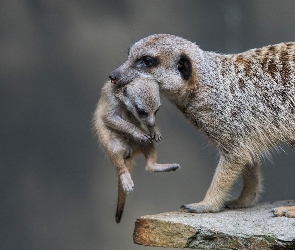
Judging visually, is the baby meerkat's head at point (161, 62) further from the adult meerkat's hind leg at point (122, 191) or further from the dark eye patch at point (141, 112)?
the adult meerkat's hind leg at point (122, 191)

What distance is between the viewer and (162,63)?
417 cm

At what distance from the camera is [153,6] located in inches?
215

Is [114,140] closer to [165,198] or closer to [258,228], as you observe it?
[258,228]

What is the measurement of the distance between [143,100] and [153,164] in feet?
1.37

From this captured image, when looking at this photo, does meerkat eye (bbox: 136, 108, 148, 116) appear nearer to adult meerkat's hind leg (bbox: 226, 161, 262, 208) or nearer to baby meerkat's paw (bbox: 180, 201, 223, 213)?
baby meerkat's paw (bbox: 180, 201, 223, 213)

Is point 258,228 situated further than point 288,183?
No

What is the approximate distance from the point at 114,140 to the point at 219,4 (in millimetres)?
1820

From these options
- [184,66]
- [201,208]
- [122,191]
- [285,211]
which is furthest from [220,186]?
[184,66]

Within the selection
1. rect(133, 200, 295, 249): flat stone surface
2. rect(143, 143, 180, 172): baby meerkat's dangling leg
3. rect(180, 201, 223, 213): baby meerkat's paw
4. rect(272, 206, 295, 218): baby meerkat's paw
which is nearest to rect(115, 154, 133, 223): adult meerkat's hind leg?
rect(143, 143, 180, 172): baby meerkat's dangling leg

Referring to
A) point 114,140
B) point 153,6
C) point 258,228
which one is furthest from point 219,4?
point 258,228

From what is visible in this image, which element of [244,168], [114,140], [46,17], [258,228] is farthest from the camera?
[46,17]

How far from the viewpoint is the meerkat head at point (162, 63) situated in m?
4.12

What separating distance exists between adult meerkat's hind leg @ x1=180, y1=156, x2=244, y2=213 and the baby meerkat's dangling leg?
1.17ft

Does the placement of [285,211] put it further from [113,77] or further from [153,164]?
[113,77]
